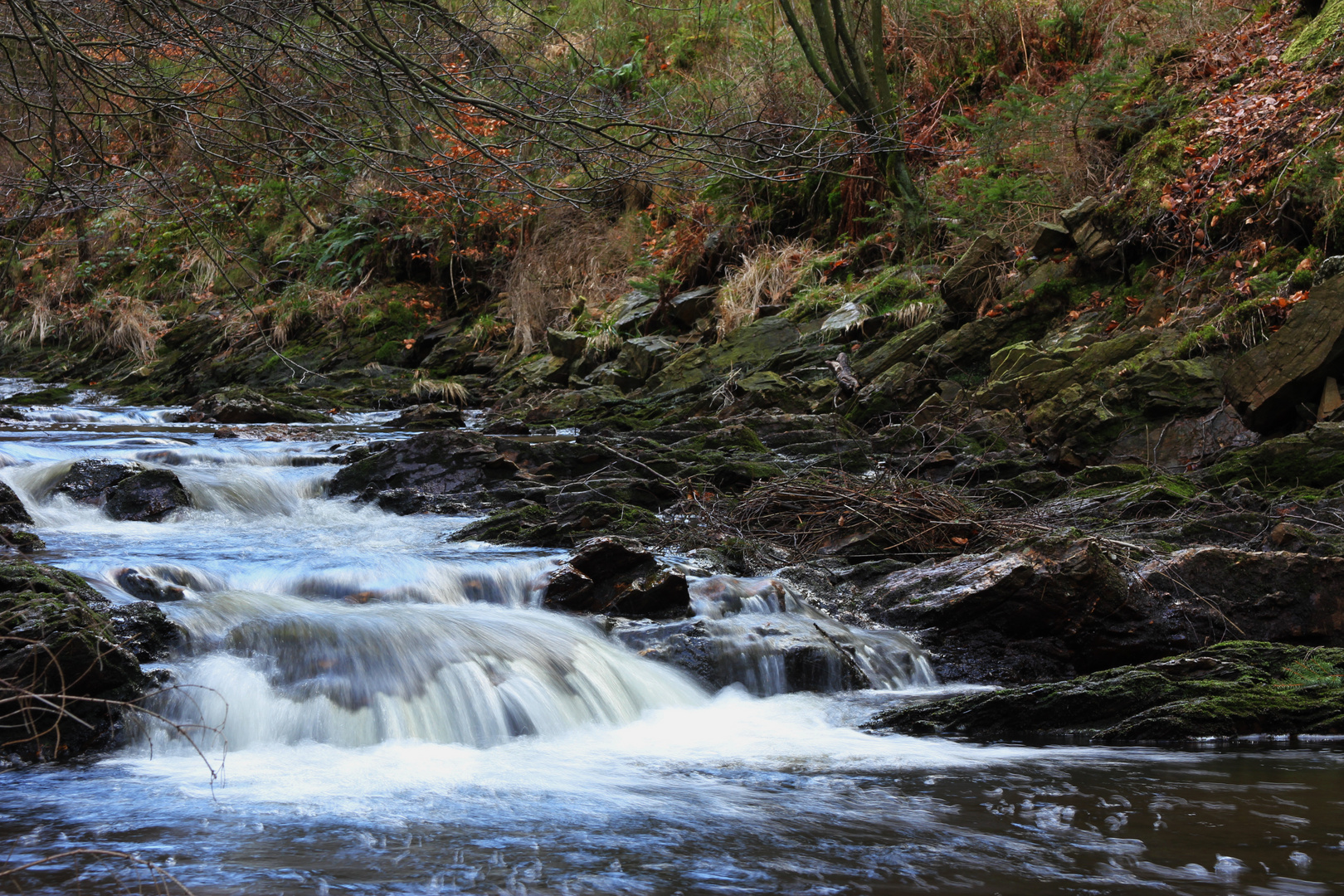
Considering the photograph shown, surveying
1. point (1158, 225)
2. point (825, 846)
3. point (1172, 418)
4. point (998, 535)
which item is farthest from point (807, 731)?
point (1158, 225)

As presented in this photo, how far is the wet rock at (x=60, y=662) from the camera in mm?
3723

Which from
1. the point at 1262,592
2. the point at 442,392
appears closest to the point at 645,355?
the point at 442,392

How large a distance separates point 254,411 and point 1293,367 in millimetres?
11156

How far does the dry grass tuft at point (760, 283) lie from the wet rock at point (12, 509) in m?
8.20

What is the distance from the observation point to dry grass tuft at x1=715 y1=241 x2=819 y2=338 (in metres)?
13.3

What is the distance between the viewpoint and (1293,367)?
6.84 m

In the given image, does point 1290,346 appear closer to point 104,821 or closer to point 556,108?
point 556,108

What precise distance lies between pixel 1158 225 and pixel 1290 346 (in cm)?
282

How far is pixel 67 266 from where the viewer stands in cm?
2219

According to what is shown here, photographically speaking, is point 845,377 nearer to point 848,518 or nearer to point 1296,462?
point 848,518

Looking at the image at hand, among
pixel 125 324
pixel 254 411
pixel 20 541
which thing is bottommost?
pixel 20 541

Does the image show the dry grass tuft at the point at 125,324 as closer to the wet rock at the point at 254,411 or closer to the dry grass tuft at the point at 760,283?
the wet rock at the point at 254,411

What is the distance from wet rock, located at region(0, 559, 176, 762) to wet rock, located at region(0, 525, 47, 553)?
1946 mm

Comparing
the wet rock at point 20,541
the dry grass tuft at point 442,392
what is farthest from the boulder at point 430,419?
the wet rock at point 20,541
